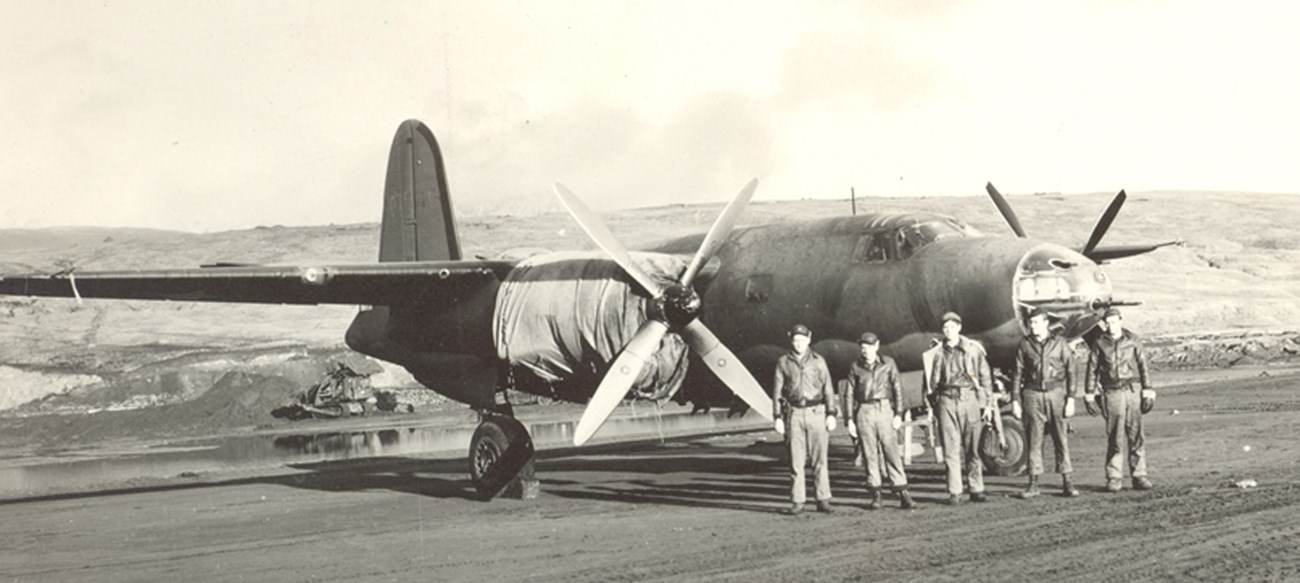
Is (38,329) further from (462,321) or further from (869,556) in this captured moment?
(869,556)

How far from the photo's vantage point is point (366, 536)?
45.3 ft

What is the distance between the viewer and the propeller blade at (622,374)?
1491 centimetres

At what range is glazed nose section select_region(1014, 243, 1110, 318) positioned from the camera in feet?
44.6

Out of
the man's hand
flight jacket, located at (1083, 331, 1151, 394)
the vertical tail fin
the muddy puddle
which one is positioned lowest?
the muddy puddle

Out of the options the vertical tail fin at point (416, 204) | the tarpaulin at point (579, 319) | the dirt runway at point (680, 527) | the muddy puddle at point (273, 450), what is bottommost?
the muddy puddle at point (273, 450)

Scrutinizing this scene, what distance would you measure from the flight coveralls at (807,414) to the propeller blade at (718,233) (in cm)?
233

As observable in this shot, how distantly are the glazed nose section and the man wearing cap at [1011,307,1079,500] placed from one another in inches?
6.0

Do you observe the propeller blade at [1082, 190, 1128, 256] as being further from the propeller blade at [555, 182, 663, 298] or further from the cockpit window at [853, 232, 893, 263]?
the propeller blade at [555, 182, 663, 298]

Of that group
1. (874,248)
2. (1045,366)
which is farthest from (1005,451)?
(874,248)

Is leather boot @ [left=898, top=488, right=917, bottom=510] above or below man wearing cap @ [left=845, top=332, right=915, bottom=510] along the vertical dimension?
below

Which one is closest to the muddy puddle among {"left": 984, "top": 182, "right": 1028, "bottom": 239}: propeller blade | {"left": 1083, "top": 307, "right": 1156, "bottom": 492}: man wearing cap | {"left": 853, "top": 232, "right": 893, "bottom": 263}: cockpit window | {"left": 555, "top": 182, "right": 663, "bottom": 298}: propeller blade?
{"left": 984, "top": 182, "right": 1028, "bottom": 239}: propeller blade

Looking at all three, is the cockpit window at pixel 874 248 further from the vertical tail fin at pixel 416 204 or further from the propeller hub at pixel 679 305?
the vertical tail fin at pixel 416 204

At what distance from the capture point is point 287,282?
1723 centimetres

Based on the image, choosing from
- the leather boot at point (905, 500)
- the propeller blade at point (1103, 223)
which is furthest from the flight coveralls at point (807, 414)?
the propeller blade at point (1103, 223)
